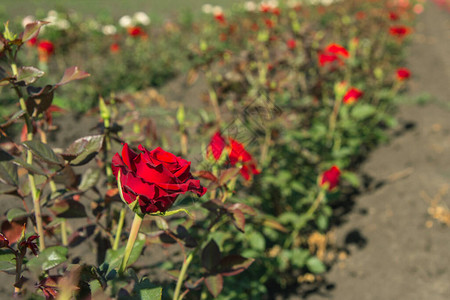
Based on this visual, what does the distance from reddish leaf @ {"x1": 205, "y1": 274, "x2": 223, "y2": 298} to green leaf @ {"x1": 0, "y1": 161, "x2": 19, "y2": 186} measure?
53cm

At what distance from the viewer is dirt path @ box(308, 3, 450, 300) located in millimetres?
2098

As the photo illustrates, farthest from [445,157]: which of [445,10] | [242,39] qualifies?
[445,10]

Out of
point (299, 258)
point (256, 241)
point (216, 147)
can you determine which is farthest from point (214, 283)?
point (299, 258)

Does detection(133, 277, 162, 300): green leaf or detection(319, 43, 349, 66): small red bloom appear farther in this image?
detection(319, 43, 349, 66): small red bloom

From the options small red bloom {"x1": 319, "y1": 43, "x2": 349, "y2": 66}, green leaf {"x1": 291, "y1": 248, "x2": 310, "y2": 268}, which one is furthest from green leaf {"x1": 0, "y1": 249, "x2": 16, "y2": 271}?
small red bloom {"x1": 319, "y1": 43, "x2": 349, "y2": 66}

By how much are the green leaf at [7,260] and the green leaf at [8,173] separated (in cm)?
20

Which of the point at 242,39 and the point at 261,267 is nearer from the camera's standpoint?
the point at 261,267

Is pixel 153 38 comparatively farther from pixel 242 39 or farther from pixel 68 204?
pixel 68 204

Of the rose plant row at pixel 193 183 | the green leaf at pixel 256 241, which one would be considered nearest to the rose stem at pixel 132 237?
the rose plant row at pixel 193 183

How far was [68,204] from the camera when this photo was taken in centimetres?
96

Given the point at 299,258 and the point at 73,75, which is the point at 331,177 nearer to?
the point at 299,258

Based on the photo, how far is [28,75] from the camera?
2.69 feet

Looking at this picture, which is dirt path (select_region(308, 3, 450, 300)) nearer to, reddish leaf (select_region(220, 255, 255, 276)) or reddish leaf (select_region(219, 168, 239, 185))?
reddish leaf (select_region(220, 255, 255, 276))

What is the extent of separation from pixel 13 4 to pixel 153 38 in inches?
227
